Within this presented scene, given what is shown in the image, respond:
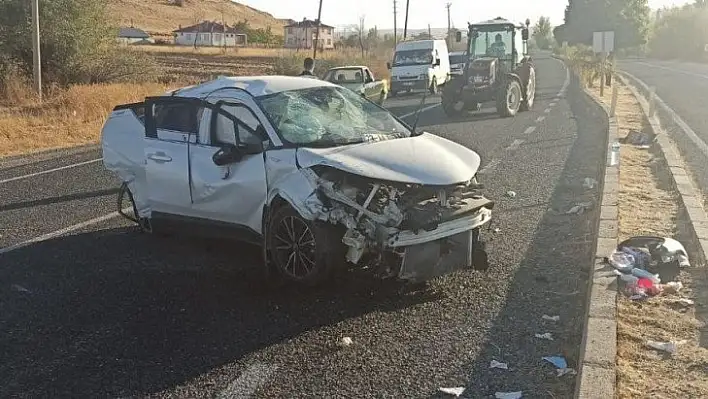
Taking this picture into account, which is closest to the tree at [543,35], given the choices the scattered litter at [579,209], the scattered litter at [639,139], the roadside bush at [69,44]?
the roadside bush at [69,44]

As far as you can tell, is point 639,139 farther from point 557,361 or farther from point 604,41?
point 604,41

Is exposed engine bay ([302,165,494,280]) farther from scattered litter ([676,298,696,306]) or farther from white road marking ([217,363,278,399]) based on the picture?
scattered litter ([676,298,696,306])

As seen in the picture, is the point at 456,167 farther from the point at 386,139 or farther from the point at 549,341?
the point at 549,341

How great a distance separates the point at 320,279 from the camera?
600cm

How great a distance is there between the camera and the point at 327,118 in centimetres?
691

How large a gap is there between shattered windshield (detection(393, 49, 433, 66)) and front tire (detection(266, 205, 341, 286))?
27.0 metres

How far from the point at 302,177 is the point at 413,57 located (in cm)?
2771

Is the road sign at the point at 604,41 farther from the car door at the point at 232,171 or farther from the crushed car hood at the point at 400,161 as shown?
the car door at the point at 232,171

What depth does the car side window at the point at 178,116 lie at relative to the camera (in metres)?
7.13

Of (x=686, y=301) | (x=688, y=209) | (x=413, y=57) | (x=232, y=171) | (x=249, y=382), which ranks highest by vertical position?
(x=413, y=57)

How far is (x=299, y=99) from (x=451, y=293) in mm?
2322

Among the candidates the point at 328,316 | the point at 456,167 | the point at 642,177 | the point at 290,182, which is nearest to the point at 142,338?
the point at 328,316

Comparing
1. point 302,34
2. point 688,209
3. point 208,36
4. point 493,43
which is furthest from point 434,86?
point 208,36

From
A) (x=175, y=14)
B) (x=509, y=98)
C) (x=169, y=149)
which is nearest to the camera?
(x=169, y=149)
